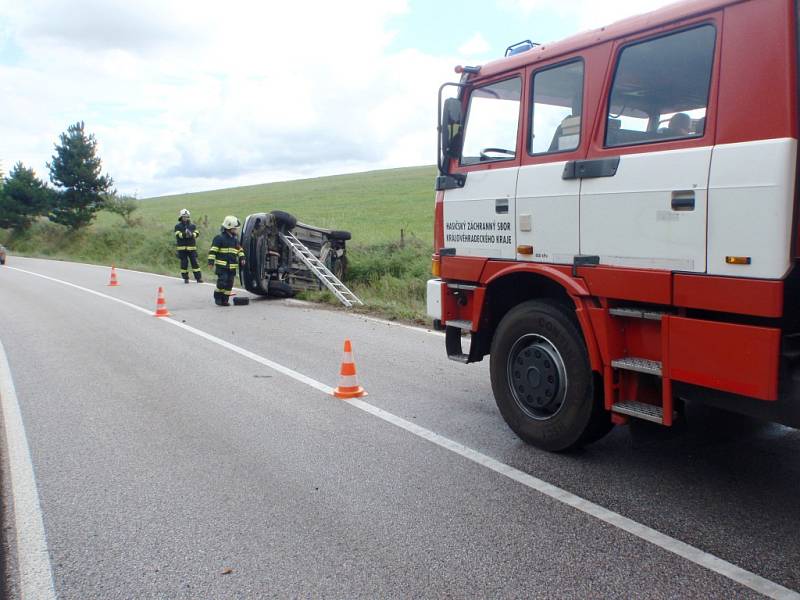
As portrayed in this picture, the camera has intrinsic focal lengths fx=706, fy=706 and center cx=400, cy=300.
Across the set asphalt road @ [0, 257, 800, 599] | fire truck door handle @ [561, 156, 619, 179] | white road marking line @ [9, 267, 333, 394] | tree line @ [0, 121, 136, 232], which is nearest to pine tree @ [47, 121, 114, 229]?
tree line @ [0, 121, 136, 232]

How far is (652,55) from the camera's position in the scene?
404 cm

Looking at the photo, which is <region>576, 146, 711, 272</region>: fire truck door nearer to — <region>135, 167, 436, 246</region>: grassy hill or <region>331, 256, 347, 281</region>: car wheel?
<region>331, 256, 347, 281</region>: car wheel

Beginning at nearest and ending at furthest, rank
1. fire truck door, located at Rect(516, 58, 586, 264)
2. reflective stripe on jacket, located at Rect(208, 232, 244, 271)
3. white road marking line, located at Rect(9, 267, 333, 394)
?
fire truck door, located at Rect(516, 58, 586, 264)
white road marking line, located at Rect(9, 267, 333, 394)
reflective stripe on jacket, located at Rect(208, 232, 244, 271)

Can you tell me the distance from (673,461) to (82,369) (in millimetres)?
6301

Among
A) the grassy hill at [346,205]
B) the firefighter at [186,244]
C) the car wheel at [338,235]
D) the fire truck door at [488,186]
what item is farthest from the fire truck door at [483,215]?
the firefighter at [186,244]

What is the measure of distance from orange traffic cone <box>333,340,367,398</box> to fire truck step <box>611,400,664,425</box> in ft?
9.33

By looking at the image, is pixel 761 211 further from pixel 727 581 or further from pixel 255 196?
pixel 255 196

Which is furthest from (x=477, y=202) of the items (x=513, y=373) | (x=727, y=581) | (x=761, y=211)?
(x=727, y=581)

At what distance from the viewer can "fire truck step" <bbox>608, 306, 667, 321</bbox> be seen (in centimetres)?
395

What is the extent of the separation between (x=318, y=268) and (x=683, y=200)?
1154 centimetres

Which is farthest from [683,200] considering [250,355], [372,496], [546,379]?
[250,355]

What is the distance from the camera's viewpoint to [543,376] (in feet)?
15.6

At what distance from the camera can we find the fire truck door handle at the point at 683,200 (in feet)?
12.2

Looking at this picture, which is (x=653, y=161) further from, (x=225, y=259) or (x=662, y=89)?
(x=225, y=259)
